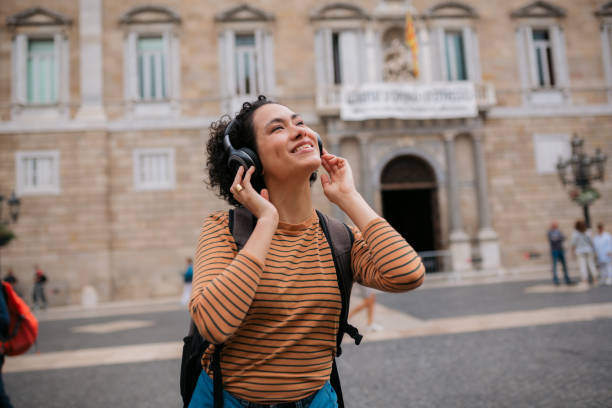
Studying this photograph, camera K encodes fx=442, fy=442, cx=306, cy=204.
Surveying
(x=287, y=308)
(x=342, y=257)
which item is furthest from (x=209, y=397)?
(x=342, y=257)

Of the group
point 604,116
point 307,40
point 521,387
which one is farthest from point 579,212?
point 521,387

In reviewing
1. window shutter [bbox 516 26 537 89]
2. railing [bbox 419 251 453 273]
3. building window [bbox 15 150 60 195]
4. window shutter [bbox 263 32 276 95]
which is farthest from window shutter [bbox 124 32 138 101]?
window shutter [bbox 516 26 537 89]

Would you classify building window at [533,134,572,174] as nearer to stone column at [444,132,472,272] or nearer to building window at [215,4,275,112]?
stone column at [444,132,472,272]

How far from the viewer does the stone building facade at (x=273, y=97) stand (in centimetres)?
1633

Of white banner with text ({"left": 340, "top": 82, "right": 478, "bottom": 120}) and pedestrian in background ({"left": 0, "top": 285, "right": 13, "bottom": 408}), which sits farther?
white banner with text ({"left": 340, "top": 82, "right": 478, "bottom": 120})

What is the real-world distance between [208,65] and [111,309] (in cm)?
975

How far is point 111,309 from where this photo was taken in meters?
14.4

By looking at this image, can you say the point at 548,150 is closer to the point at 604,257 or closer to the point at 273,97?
the point at 604,257

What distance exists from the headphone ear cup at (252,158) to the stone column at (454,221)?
16311 mm

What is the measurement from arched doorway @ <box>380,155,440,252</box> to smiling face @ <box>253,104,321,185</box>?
1624cm

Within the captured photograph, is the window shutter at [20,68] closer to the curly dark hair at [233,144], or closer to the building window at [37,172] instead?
the building window at [37,172]

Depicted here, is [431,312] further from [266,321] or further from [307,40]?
[307,40]

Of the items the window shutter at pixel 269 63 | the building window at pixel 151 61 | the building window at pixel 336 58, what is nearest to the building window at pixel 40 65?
the building window at pixel 151 61

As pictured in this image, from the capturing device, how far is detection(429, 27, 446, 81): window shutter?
58.9 feet
